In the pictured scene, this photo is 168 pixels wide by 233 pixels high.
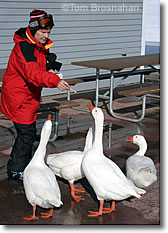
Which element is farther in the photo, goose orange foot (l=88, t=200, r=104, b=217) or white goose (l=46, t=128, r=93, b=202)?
white goose (l=46, t=128, r=93, b=202)

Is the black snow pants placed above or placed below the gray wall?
below

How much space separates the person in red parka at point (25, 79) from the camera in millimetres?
4621

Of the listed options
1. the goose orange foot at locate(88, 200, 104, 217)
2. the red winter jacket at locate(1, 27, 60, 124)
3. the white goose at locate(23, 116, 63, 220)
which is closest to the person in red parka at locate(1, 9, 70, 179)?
the red winter jacket at locate(1, 27, 60, 124)

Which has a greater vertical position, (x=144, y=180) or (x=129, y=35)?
(x=129, y=35)

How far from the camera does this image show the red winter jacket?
4.63 m

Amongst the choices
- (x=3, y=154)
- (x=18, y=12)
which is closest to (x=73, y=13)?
(x=18, y=12)

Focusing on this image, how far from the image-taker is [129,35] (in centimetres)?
1221

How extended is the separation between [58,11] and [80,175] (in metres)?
6.19

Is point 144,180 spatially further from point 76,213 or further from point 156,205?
point 76,213

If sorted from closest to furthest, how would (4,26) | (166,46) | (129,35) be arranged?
(166,46)
(4,26)
(129,35)

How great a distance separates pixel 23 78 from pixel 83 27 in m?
6.15

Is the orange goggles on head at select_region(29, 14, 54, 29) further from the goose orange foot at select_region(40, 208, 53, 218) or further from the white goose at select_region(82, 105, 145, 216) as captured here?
the goose orange foot at select_region(40, 208, 53, 218)

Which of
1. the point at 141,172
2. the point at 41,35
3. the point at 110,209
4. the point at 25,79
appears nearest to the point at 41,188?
the point at 110,209

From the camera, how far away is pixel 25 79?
4.86m
